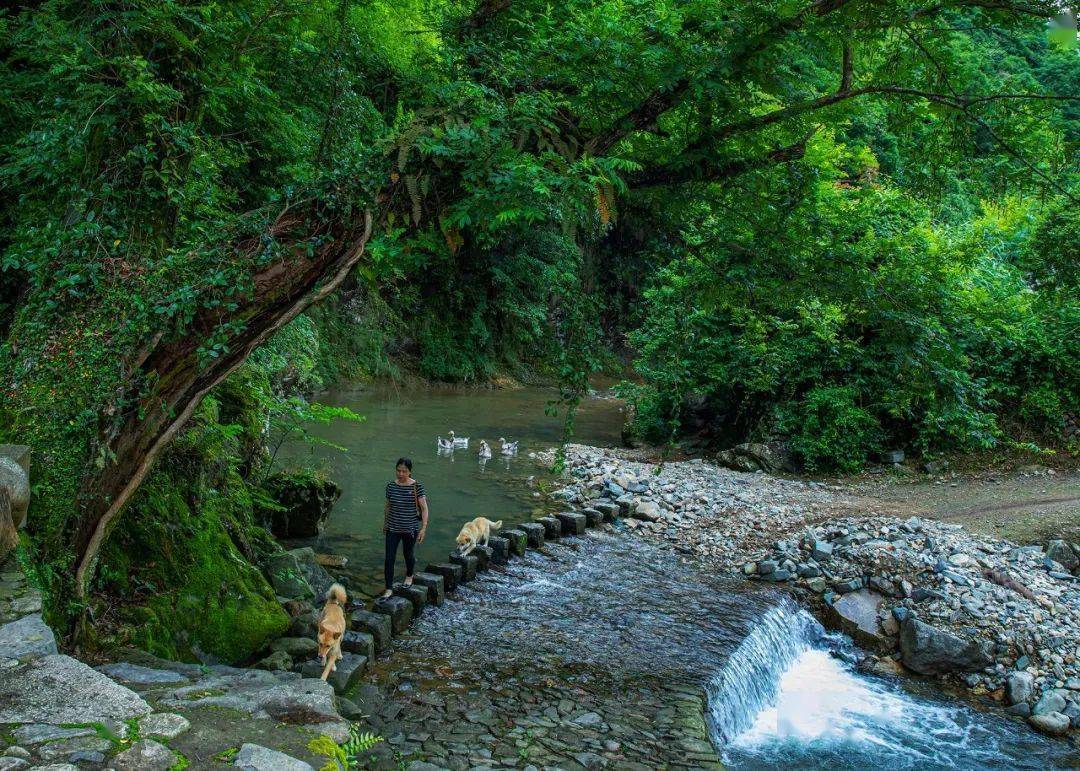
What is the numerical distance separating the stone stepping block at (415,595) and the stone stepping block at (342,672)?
1.59 metres

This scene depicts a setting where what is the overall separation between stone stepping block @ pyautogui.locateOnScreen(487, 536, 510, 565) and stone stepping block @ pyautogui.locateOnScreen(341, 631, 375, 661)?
324 cm

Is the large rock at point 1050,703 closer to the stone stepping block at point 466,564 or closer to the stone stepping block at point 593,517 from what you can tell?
the stone stepping block at point 466,564

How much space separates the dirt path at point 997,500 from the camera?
10.6 meters

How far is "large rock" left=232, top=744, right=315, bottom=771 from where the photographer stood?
3131mm

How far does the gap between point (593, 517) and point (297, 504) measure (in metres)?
4.84

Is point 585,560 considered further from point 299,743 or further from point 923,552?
point 299,743

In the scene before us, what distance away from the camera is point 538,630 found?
305 inches

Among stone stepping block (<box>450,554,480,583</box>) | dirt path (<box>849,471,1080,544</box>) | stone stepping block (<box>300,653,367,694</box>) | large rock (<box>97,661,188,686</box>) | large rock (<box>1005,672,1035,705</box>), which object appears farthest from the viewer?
dirt path (<box>849,471,1080,544</box>)

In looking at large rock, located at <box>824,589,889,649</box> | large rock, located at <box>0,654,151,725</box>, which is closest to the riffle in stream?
large rock, located at <box>824,589,889,649</box>

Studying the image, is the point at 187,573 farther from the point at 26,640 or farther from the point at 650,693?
the point at 650,693

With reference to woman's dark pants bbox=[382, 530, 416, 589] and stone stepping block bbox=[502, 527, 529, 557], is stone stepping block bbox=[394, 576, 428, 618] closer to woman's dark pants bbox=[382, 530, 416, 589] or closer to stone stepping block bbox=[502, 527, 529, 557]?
woman's dark pants bbox=[382, 530, 416, 589]

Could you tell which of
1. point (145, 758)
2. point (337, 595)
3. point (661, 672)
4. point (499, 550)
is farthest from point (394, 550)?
point (145, 758)

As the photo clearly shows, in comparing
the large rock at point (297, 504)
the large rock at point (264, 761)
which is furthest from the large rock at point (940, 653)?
the large rock at point (297, 504)

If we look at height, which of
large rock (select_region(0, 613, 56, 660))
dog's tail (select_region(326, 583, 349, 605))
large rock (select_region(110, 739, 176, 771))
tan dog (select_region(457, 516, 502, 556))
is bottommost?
tan dog (select_region(457, 516, 502, 556))
